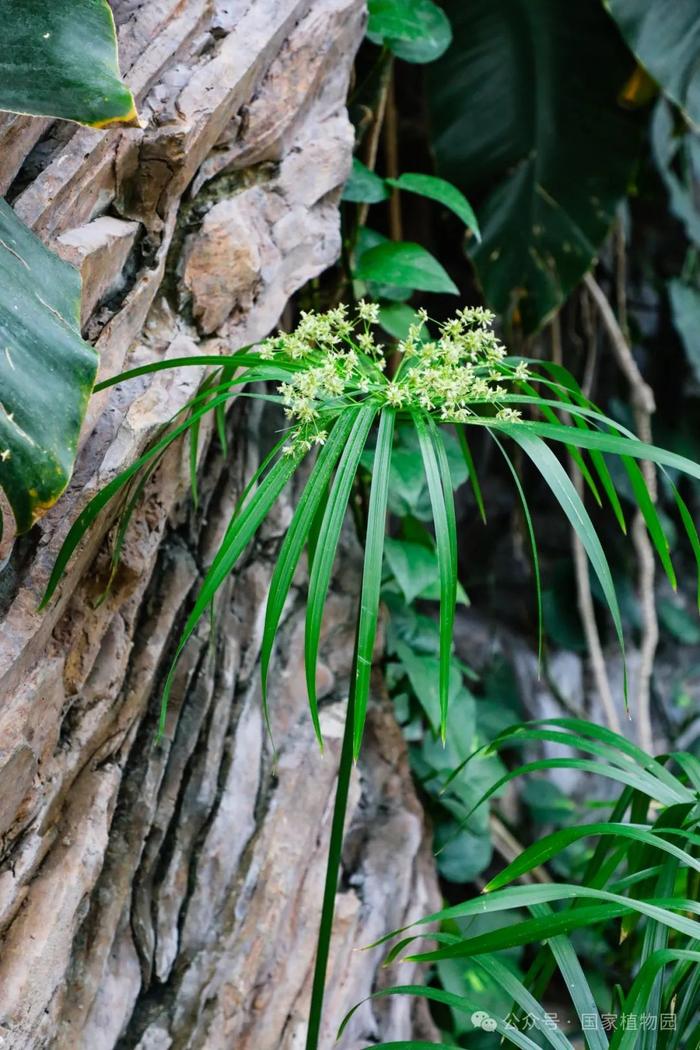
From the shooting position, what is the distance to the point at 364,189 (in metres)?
1.45

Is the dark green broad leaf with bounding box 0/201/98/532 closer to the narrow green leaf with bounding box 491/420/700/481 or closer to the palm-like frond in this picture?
the narrow green leaf with bounding box 491/420/700/481

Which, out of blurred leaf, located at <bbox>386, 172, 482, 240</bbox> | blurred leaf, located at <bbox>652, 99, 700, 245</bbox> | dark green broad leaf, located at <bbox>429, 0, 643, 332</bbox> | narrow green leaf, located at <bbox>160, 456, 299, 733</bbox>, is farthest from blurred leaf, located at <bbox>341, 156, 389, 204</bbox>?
blurred leaf, located at <bbox>652, 99, 700, 245</bbox>

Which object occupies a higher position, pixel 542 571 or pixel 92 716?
pixel 92 716

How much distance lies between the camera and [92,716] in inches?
40.1

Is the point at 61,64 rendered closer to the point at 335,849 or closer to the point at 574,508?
the point at 574,508

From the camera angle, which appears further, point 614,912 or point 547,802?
point 547,802

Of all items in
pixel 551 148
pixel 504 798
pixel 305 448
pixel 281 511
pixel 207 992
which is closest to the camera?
pixel 305 448

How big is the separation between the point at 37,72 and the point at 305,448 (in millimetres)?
416

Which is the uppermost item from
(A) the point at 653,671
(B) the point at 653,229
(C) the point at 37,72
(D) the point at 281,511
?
(C) the point at 37,72

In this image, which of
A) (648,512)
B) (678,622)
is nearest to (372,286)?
(648,512)

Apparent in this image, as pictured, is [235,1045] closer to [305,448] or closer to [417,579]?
[417,579]

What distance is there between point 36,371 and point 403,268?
74cm

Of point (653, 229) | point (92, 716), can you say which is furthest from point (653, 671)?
point (92, 716)

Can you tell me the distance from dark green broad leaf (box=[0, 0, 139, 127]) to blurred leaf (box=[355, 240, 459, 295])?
1.91ft
